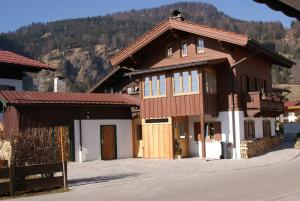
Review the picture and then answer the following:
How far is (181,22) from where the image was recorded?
29.1 metres

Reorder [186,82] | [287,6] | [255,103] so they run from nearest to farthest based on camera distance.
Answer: [287,6] < [186,82] < [255,103]

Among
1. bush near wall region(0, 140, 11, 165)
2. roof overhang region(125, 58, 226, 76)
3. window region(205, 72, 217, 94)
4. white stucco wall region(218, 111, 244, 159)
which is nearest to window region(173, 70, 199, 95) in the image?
roof overhang region(125, 58, 226, 76)

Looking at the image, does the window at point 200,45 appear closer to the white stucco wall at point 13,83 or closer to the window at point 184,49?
the window at point 184,49

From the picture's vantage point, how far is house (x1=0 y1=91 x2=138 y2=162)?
25203 millimetres

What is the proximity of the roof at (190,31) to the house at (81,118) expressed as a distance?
3.10 m

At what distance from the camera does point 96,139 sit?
28.6 m

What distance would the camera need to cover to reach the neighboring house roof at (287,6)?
3566 mm

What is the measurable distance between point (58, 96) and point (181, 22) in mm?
8503

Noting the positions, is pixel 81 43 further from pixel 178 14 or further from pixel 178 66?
pixel 178 66

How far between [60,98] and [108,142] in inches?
161

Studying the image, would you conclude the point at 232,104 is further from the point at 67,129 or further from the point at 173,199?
the point at 173,199

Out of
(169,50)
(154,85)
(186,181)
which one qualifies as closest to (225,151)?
(154,85)

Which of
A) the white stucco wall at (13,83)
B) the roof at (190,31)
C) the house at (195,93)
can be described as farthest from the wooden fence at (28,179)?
the roof at (190,31)

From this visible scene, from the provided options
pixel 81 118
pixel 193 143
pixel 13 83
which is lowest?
pixel 193 143
